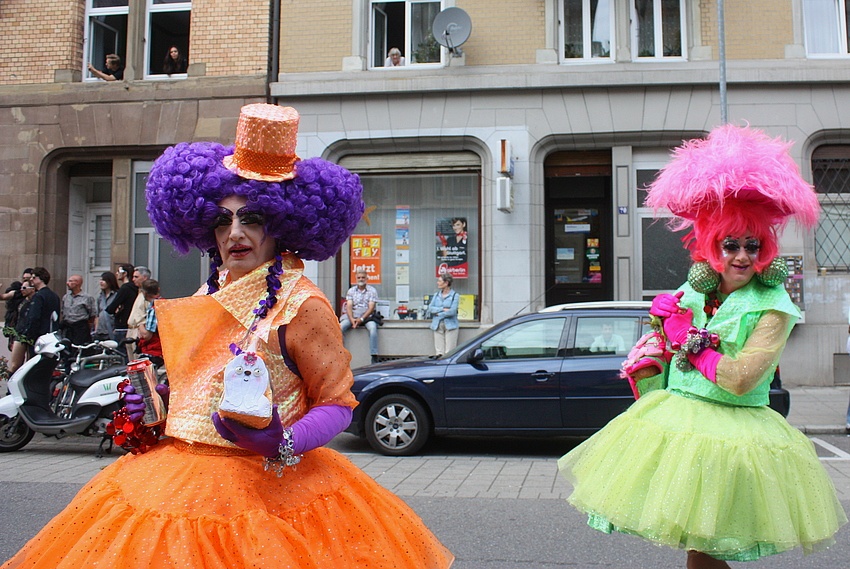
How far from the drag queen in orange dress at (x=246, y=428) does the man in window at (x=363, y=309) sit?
10.5 metres

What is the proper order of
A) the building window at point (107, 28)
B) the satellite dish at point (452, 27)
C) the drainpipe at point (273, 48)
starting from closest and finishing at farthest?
the satellite dish at point (452, 27), the drainpipe at point (273, 48), the building window at point (107, 28)

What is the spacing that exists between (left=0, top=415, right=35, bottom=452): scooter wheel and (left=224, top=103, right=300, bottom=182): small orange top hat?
7079 millimetres

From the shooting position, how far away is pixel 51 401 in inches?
330

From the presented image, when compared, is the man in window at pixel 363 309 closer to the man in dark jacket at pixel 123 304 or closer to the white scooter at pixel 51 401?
the man in dark jacket at pixel 123 304

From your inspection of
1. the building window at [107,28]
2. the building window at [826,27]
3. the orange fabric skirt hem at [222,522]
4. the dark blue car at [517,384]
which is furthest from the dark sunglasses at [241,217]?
the building window at [107,28]

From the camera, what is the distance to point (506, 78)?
13.1 meters

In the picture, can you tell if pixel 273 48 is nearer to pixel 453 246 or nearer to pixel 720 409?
pixel 453 246

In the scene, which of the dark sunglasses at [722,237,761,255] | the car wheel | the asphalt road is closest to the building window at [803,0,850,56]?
the car wheel

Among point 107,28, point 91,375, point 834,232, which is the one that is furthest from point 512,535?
point 107,28

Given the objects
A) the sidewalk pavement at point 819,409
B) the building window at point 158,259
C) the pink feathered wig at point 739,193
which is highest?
the building window at point 158,259

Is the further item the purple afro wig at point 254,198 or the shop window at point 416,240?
the shop window at point 416,240

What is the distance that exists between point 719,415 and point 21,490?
5705 mm

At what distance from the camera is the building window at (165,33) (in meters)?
14.6

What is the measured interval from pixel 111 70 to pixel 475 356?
33.6 ft
